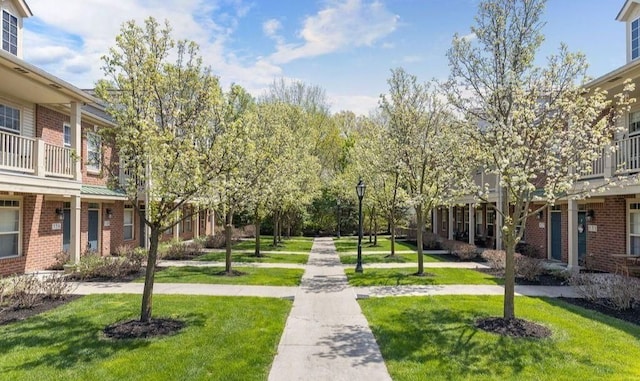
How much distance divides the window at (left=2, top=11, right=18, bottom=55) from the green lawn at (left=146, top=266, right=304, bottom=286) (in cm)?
878

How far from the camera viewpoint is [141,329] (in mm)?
7258

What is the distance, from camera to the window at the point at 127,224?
67.4 feet

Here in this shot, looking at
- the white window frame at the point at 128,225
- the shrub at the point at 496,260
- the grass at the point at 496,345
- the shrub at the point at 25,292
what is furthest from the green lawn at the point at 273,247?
the grass at the point at 496,345

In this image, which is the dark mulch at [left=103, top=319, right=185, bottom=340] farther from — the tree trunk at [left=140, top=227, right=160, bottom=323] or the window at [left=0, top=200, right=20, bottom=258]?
the window at [left=0, top=200, right=20, bottom=258]

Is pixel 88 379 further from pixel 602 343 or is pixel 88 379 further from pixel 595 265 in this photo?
pixel 595 265

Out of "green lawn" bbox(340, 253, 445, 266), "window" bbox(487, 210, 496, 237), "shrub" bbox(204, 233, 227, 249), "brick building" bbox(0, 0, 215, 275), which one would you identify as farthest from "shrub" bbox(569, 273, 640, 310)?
"shrub" bbox(204, 233, 227, 249)

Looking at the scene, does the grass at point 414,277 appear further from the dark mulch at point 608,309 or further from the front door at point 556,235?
the front door at point 556,235

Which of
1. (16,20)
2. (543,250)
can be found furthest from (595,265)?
(16,20)

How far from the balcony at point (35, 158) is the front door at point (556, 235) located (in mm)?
18091

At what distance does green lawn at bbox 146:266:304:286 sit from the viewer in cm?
1245

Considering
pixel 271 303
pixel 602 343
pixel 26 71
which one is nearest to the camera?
pixel 602 343

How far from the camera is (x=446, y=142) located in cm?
1078

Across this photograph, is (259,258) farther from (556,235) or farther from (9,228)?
(556,235)

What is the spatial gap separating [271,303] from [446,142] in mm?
5803
